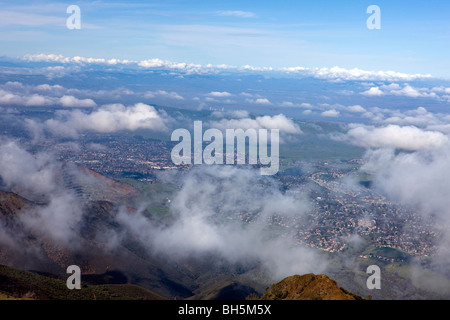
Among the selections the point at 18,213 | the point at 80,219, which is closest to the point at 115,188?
the point at 80,219

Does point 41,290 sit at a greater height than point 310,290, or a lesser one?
lesser

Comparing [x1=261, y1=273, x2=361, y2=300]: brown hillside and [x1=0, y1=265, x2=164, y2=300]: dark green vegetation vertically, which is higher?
[x1=261, y1=273, x2=361, y2=300]: brown hillside

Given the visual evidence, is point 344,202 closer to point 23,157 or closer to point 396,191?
point 396,191

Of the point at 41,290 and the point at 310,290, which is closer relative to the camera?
the point at 310,290

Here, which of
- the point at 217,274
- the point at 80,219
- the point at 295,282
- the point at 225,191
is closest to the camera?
the point at 295,282

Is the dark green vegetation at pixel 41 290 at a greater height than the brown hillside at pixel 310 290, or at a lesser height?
lesser

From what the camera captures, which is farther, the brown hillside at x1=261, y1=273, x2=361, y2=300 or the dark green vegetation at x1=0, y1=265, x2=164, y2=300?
the dark green vegetation at x1=0, y1=265, x2=164, y2=300

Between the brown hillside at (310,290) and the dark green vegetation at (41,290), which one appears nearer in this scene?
the brown hillside at (310,290)
